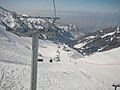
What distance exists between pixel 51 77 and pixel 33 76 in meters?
13.2

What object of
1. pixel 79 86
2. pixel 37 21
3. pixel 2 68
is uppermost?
pixel 37 21

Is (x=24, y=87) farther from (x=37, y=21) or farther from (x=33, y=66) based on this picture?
(x=37, y=21)

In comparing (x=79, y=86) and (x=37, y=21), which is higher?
(x=37, y=21)

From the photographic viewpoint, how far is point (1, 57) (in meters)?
37.3

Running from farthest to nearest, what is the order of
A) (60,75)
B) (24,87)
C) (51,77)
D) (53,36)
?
(60,75) → (51,77) → (24,87) → (53,36)

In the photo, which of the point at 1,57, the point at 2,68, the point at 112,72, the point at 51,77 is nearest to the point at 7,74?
the point at 2,68

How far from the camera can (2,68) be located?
100 ft

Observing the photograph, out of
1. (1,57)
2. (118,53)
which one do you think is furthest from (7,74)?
(118,53)

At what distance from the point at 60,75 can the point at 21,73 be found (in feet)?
20.5

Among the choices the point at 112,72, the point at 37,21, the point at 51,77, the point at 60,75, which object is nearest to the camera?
the point at 37,21

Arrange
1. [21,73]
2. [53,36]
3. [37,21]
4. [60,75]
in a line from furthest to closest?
[60,75] → [21,73] → [53,36] → [37,21]

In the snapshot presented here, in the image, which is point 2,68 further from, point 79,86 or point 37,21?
point 37,21

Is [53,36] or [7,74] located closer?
[53,36]

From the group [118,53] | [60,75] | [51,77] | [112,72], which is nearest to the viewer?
[51,77]
